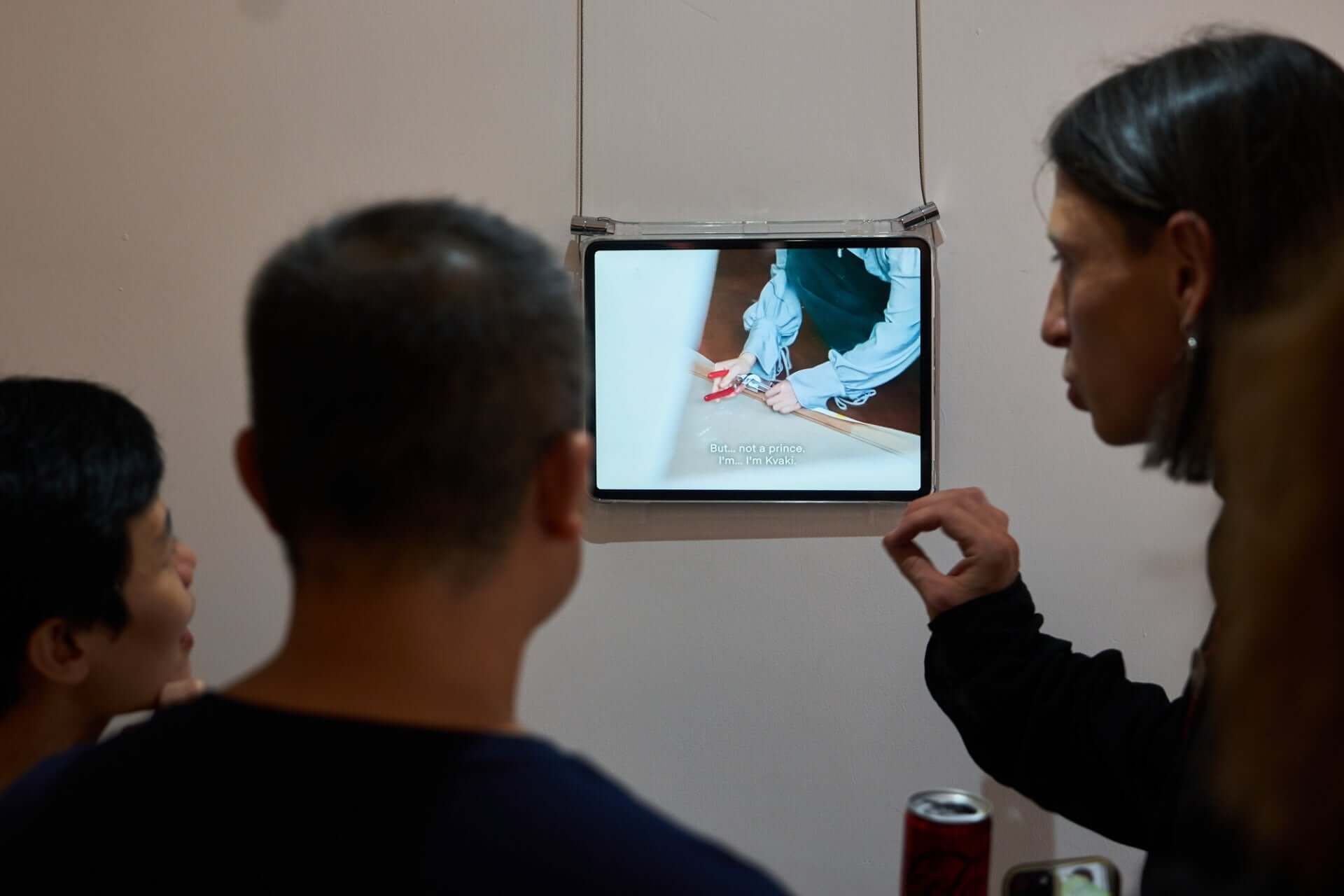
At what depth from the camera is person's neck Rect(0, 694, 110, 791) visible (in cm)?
91

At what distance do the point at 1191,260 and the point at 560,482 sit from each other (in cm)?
51

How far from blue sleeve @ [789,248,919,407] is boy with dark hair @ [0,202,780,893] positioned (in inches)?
34.2

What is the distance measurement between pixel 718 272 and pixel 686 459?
24 centimetres

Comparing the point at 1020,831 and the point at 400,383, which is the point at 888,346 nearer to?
the point at 1020,831

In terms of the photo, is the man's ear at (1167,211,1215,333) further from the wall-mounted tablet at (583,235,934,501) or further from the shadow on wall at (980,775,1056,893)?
the shadow on wall at (980,775,1056,893)

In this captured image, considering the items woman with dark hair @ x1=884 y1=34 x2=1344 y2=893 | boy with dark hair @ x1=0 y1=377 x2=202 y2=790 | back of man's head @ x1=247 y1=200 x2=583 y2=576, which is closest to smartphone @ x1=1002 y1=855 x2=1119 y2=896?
woman with dark hair @ x1=884 y1=34 x2=1344 y2=893

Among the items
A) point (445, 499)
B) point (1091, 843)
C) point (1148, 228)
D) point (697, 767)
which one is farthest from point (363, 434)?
point (1091, 843)

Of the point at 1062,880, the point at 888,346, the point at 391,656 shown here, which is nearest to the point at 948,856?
the point at 1062,880

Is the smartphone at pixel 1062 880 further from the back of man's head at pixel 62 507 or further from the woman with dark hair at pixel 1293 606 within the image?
the back of man's head at pixel 62 507

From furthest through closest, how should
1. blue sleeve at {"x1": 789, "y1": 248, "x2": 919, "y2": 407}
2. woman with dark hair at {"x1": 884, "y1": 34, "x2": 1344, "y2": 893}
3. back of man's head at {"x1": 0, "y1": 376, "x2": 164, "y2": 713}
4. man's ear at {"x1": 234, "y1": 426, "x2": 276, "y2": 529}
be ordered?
blue sleeve at {"x1": 789, "y1": 248, "x2": 919, "y2": 407} < back of man's head at {"x1": 0, "y1": 376, "x2": 164, "y2": 713} < woman with dark hair at {"x1": 884, "y1": 34, "x2": 1344, "y2": 893} < man's ear at {"x1": 234, "y1": 426, "x2": 276, "y2": 529}

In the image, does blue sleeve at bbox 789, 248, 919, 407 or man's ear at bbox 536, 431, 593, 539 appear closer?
man's ear at bbox 536, 431, 593, 539

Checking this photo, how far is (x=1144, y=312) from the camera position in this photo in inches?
32.8

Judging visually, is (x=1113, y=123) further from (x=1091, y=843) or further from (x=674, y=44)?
(x=1091, y=843)

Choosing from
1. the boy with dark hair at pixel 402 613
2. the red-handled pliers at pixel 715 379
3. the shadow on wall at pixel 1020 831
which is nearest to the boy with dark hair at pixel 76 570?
the boy with dark hair at pixel 402 613
